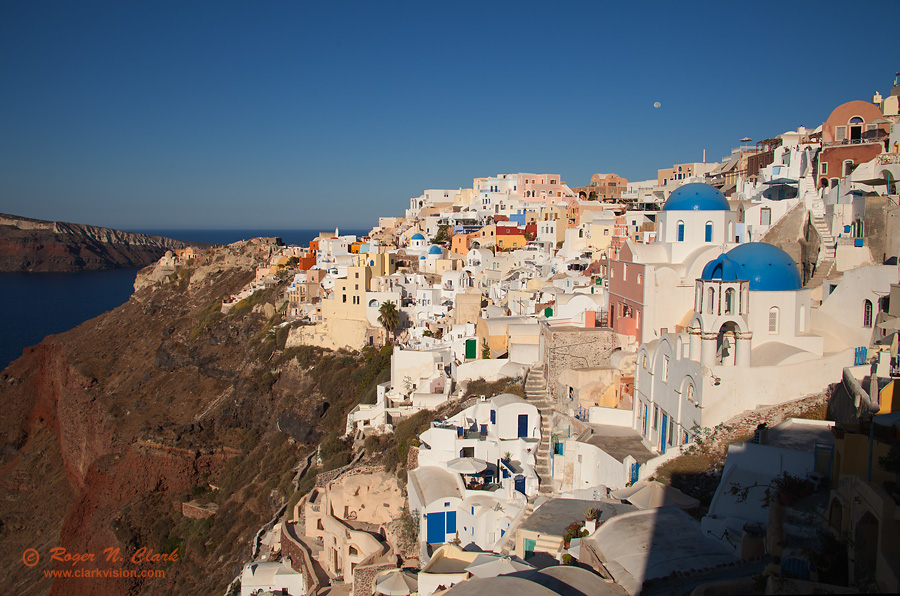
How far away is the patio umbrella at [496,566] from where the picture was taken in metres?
9.91

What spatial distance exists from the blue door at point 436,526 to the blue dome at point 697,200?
36.4ft

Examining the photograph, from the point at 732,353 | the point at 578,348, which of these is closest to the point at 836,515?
the point at 732,353

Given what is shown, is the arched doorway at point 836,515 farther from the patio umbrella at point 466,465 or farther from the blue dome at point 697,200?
the blue dome at point 697,200

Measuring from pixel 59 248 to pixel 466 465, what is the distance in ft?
535

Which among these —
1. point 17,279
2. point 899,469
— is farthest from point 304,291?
point 17,279

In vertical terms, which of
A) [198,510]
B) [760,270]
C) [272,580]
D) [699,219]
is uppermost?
[699,219]

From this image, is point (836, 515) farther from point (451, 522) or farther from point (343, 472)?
point (343, 472)

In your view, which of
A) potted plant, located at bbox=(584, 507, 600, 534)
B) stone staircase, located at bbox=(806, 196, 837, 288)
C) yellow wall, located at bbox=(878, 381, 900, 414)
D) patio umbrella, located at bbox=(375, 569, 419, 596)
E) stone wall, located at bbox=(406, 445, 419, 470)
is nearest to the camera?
yellow wall, located at bbox=(878, 381, 900, 414)

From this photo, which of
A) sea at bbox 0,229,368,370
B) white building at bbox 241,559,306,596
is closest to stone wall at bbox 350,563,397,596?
white building at bbox 241,559,306,596

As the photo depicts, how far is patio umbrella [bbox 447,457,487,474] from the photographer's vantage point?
16078 mm

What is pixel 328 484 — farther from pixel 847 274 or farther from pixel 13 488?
pixel 13 488

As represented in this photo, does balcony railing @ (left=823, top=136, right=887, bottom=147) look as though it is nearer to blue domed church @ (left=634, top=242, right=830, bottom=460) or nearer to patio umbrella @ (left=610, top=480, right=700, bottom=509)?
blue domed church @ (left=634, top=242, right=830, bottom=460)

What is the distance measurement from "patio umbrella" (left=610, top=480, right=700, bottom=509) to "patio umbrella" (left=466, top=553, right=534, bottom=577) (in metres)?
2.41

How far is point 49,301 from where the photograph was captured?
105125mm
